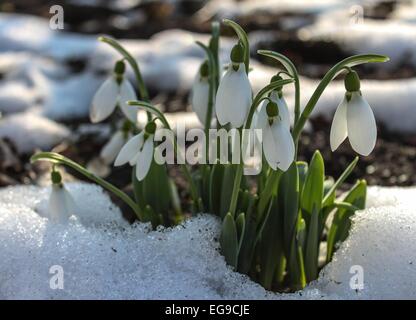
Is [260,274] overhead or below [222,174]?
below

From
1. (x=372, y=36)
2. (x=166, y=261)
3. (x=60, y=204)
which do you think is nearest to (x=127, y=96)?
(x=60, y=204)

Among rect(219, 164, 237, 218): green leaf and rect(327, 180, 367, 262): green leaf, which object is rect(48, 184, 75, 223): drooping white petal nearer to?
rect(219, 164, 237, 218): green leaf

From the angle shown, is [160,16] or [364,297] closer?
[364,297]

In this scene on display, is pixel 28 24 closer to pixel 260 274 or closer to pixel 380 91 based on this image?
pixel 380 91

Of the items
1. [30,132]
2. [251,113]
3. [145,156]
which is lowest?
[30,132]

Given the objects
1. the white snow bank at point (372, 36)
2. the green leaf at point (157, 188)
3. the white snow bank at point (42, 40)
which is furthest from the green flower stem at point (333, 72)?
the white snow bank at point (42, 40)

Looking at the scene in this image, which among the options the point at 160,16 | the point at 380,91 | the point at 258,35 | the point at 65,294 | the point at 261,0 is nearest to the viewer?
the point at 65,294

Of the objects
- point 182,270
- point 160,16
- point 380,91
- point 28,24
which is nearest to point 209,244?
point 182,270

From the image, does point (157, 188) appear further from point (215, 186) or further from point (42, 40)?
point (42, 40)
